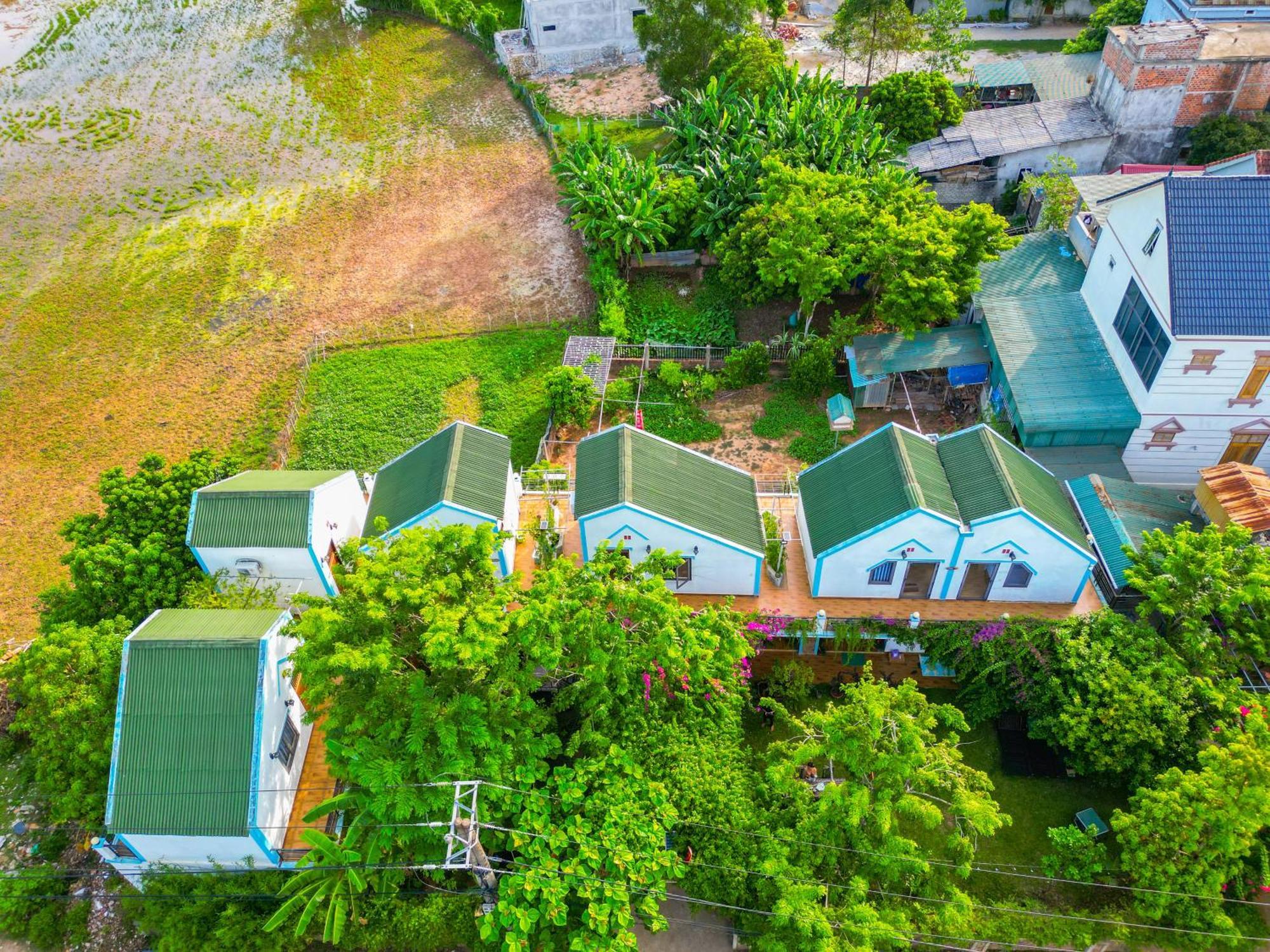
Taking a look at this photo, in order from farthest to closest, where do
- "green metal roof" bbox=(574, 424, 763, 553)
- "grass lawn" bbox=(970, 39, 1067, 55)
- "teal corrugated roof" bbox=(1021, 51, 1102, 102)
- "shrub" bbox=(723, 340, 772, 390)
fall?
"grass lawn" bbox=(970, 39, 1067, 55), "teal corrugated roof" bbox=(1021, 51, 1102, 102), "shrub" bbox=(723, 340, 772, 390), "green metal roof" bbox=(574, 424, 763, 553)

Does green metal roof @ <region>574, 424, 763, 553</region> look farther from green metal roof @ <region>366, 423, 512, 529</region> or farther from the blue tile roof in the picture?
the blue tile roof

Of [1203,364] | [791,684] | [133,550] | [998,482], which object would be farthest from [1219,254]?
[133,550]

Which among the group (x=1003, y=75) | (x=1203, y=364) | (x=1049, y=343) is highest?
(x=1003, y=75)

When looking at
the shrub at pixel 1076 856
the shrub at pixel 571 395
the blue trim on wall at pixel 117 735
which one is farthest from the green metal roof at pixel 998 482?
the blue trim on wall at pixel 117 735

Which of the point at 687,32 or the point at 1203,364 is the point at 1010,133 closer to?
the point at 687,32

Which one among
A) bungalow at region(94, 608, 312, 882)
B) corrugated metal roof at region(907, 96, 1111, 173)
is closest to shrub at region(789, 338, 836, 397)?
corrugated metal roof at region(907, 96, 1111, 173)

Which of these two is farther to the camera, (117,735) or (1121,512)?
(1121,512)

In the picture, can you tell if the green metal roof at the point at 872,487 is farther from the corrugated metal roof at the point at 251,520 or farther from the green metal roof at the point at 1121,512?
the corrugated metal roof at the point at 251,520
